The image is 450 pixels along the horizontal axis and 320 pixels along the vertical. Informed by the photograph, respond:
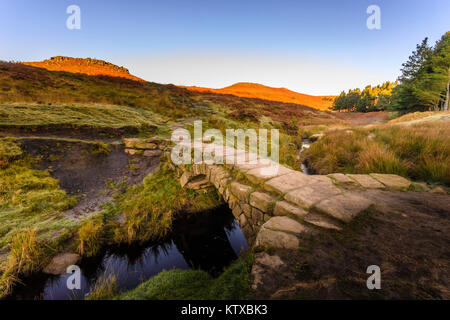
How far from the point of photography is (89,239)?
3.55 meters

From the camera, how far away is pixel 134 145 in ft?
22.3

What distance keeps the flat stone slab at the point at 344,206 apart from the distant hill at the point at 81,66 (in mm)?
23876

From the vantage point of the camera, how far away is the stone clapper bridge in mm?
1810

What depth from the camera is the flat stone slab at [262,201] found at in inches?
94.2

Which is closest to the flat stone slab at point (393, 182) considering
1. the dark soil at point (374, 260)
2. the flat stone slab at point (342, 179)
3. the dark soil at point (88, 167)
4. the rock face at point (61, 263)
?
the flat stone slab at point (342, 179)

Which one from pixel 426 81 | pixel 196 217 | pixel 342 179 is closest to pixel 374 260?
pixel 342 179

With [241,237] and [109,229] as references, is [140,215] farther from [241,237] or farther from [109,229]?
[241,237]

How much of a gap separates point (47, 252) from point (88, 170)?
2.95 m

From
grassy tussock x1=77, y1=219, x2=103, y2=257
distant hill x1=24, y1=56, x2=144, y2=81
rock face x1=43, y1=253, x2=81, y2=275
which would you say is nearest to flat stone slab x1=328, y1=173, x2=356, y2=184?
grassy tussock x1=77, y1=219, x2=103, y2=257

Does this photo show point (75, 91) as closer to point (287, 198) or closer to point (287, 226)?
point (287, 198)

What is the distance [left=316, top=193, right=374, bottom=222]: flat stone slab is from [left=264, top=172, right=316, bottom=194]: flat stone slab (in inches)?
20.0

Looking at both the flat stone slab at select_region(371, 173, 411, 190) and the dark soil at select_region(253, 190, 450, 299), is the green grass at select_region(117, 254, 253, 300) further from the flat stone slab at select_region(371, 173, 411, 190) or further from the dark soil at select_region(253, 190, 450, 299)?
the flat stone slab at select_region(371, 173, 411, 190)

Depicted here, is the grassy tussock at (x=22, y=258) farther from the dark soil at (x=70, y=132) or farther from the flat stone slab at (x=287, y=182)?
the dark soil at (x=70, y=132)

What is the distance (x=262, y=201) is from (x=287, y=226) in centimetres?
66
